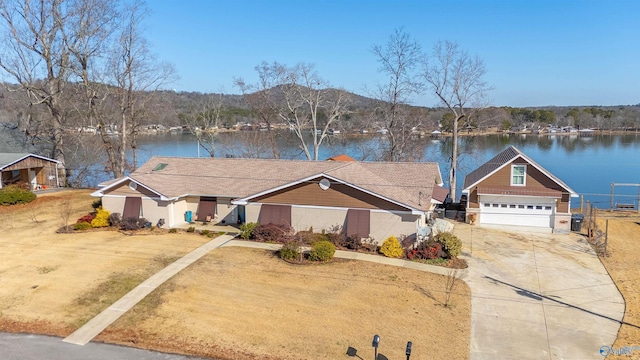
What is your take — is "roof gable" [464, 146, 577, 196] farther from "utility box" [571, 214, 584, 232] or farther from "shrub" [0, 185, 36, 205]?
"shrub" [0, 185, 36, 205]

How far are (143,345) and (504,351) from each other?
33.4 ft

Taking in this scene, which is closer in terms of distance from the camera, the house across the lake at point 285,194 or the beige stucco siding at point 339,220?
the beige stucco siding at point 339,220

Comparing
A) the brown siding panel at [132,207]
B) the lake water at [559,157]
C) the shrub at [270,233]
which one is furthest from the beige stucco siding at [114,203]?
the lake water at [559,157]

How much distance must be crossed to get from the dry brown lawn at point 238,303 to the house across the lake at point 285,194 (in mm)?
3124

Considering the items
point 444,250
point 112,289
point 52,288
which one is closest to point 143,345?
point 112,289

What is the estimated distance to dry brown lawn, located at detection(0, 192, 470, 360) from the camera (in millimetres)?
12359

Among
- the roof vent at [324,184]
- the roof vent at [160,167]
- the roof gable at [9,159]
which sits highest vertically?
the roof gable at [9,159]

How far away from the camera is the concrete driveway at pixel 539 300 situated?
1234cm

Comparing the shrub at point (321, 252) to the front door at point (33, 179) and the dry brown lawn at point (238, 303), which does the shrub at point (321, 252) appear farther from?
the front door at point (33, 179)

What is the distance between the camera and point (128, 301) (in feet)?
48.5

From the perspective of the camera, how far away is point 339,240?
69.7 feet

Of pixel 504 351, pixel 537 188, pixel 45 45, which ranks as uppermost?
pixel 45 45

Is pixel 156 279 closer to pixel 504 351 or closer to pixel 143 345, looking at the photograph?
pixel 143 345

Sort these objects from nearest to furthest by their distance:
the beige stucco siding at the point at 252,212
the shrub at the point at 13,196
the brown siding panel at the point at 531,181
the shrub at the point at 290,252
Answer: the shrub at the point at 290,252, the beige stucco siding at the point at 252,212, the brown siding panel at the point at 531,181, the shrub at the point at 13,196
